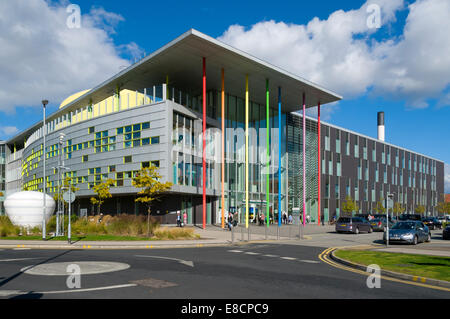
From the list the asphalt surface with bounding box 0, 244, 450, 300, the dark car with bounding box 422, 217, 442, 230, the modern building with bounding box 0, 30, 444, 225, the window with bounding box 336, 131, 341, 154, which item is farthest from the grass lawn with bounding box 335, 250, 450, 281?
the window with bounding box 336, 131, 341, 154

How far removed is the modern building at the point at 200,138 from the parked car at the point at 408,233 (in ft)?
55.1

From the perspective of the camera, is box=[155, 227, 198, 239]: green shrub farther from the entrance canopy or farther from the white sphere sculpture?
the entrance canopy

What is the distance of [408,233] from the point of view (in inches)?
899

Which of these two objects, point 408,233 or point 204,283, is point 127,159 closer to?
point 408,233

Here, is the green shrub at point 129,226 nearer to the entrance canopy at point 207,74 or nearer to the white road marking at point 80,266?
the white road marking at point 80,266

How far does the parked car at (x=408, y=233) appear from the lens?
74.6 feet

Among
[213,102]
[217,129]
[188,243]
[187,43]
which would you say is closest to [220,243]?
[188,243]

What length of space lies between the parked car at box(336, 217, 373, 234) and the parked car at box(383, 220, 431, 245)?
Result: 8.94 m

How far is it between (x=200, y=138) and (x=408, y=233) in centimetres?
2290

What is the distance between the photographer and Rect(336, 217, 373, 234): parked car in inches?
1337

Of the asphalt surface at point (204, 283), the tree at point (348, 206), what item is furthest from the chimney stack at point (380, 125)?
the asphalt surface at point (204, 283)

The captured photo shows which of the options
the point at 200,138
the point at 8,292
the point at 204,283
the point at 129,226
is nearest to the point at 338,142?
the point at 200,138
